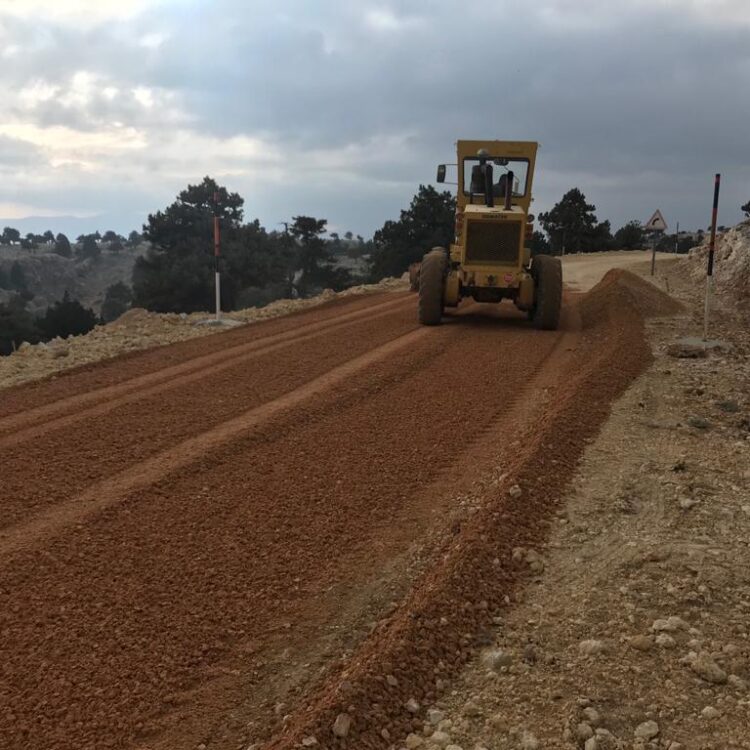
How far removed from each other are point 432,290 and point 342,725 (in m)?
10.7

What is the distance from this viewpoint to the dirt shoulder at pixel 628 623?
102 inches

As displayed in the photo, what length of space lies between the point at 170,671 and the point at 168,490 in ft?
6.74

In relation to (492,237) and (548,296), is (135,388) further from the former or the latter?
(548,296)

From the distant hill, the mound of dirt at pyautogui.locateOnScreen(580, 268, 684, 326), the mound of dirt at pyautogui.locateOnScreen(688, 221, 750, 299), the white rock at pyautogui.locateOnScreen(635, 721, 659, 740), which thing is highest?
the mound of dirt at pyautogui.locateOnScreen(688, 221, 750, 299)

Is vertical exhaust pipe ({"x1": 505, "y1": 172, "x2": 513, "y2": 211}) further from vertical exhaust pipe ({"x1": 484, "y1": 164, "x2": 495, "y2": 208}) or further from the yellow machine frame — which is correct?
vertical exhaust pipe ({"x1": 484, "y1": 164, "x2": 495, "y2": 208})

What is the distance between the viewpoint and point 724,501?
4664 mm

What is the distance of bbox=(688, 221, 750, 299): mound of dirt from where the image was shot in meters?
19.2

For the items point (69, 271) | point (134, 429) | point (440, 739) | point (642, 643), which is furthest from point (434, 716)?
point (69, 271)

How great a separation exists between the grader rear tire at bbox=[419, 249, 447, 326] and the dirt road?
4251 millimetres

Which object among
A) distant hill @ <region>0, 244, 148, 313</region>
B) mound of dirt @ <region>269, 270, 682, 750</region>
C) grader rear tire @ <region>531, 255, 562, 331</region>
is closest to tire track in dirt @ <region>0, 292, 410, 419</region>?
grader rear tire @ <region>531, 255, 562, 331</region>

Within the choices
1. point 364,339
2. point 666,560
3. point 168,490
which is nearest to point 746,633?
point 666,560

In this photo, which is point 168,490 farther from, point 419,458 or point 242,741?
point 242,741

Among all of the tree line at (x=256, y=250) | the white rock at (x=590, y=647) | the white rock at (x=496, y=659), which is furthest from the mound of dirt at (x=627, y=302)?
the tree line at (x=256, y=250)

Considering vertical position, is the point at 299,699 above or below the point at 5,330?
above
